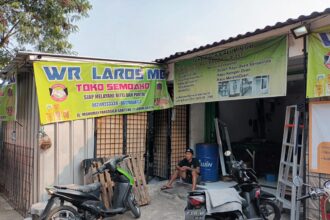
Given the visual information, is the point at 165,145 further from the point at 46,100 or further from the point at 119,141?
the point at 46,100

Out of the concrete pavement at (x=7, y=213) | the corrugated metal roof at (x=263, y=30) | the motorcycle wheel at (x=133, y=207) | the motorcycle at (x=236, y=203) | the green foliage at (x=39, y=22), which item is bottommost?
the concrete pavement at (x=7, y=213)

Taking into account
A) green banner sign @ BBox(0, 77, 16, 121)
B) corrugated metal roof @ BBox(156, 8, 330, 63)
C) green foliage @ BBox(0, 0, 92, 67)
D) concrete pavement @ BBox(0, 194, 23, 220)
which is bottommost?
concrete pavement @ BBox(0, 194, 23, 220)

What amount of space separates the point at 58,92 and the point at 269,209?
4.36 m

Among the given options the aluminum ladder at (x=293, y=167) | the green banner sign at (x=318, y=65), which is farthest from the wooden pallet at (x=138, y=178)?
the green banner sign at (x=318, y=65)

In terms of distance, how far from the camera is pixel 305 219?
4.69 m

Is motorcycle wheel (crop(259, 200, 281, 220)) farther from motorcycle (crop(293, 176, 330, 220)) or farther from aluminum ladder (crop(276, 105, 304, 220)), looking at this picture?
motorcycle (crop(293, 176, 330, 220))

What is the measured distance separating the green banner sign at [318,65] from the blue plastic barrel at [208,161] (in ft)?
11.7

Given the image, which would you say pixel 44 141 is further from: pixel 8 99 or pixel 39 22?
pixel 39 22

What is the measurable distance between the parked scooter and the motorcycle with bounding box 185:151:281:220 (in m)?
1.78

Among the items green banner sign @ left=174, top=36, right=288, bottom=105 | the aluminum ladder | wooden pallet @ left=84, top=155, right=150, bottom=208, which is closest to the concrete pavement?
wooden pallet @ left=84, top=155, right=150, bottom=208

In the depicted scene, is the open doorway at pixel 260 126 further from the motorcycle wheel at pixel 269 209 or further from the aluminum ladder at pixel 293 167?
the motorcycle wheel at pixel 269 209

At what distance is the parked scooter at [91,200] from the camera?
15.0 feet

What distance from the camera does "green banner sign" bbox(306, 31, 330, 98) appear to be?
14.4 ft

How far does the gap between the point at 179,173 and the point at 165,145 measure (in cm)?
91
